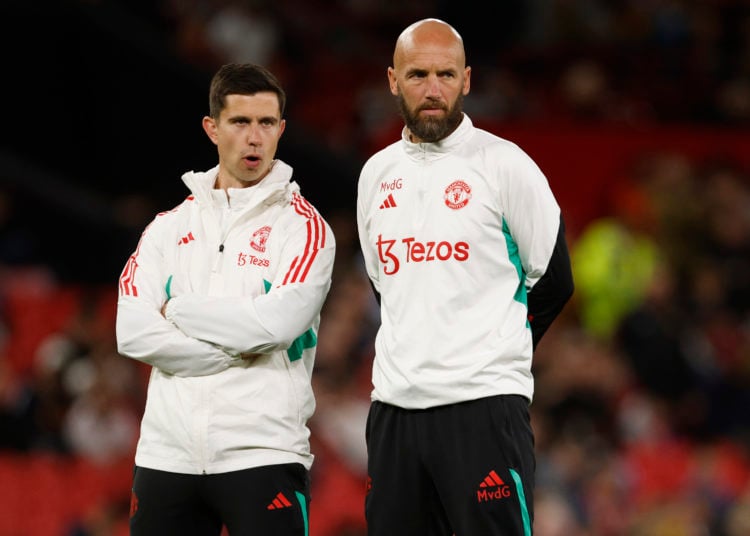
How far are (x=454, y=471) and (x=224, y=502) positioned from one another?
2.68 feet

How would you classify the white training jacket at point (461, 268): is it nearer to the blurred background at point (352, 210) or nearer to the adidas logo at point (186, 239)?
the adidas logo at point (186, 239)

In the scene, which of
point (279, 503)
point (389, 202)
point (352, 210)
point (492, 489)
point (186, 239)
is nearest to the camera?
point (492, 489)

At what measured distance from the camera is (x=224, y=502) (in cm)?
494

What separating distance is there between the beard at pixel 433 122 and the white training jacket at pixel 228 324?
1.73 feet

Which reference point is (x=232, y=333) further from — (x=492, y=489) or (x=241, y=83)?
(x=492, y=489)

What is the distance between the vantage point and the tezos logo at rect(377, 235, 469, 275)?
4969 millimetres

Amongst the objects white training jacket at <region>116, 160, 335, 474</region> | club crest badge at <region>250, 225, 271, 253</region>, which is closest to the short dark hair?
white training jacket at <region>116, 160, 335, 474</region>

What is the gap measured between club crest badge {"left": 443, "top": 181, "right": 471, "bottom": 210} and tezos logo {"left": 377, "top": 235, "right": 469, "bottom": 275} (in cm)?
14

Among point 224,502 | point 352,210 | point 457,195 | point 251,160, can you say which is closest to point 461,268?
point 457,195

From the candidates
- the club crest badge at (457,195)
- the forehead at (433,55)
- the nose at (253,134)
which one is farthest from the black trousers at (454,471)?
the forehead at (433,55)

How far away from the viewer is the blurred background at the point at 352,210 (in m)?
9.61

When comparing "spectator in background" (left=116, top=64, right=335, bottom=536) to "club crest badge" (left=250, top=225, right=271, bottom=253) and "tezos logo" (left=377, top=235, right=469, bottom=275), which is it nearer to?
"club crest badge" (left=250, top=225, right=271, bottom=253)

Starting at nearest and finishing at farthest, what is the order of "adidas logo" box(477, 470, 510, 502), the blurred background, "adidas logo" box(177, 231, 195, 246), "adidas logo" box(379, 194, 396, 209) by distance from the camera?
1. "adidas logo" box(477, 470, 510, 502)
2. "adidas logo" box(379, 194, 396, 209)
3. "adidas logo" box(177, 231, 195, 246)
4. the blurred background

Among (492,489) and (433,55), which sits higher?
(433,55)
